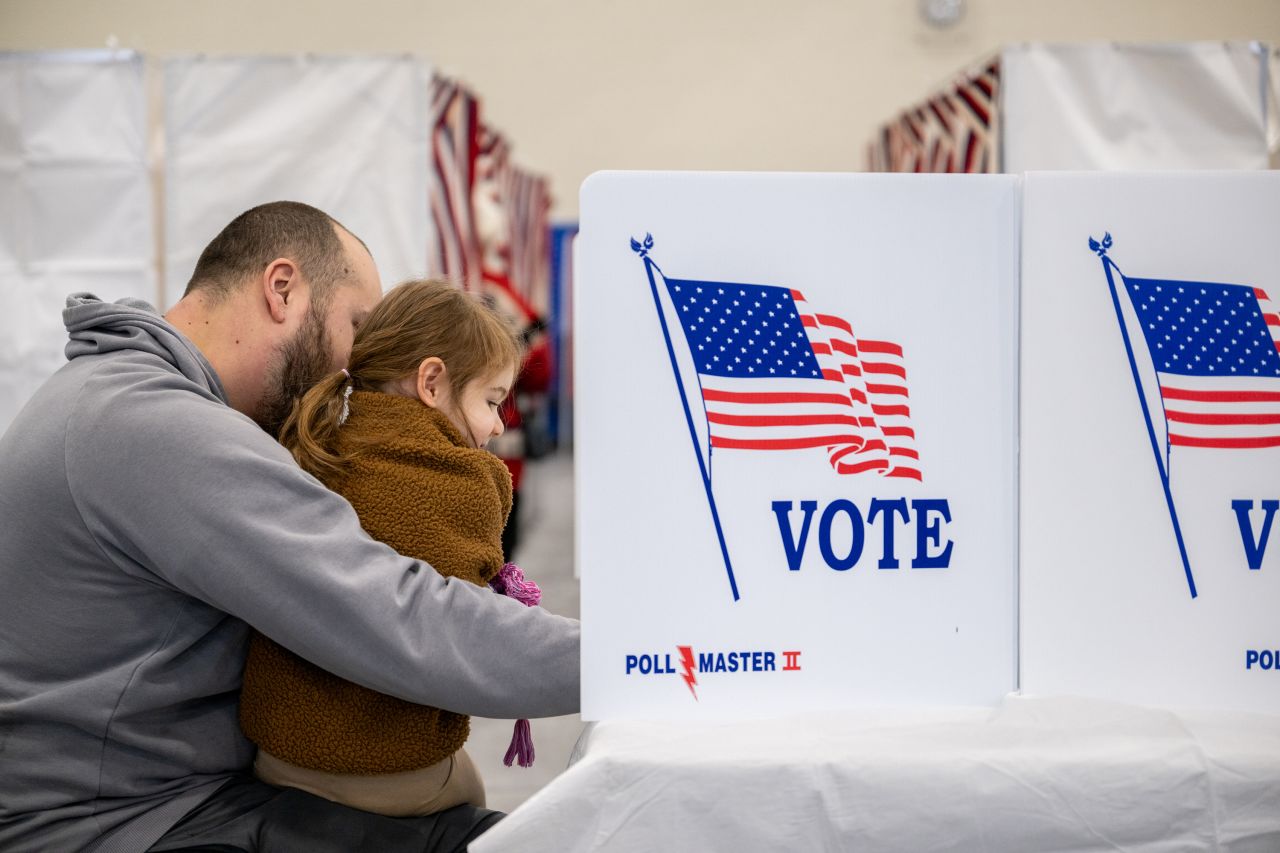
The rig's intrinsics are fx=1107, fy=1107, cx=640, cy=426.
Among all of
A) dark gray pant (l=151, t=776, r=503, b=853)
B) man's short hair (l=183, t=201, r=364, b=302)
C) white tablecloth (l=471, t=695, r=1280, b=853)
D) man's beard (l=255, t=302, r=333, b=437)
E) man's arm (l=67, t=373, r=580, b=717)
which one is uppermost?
man's short hair (l=183, t=201, r=364, b=302)

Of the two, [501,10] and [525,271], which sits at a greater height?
[501,10]

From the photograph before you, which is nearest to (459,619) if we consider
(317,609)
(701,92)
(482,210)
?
(317,609)

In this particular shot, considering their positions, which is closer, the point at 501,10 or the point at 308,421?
the point at 308,421

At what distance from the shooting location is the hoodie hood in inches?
48.7

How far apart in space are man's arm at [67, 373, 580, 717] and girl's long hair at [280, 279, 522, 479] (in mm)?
149

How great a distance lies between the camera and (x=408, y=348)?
1.28 meters

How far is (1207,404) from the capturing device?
1.07 meters

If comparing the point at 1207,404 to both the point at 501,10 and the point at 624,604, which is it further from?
the point at 501,10

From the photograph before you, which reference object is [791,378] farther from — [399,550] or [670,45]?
[670,45]

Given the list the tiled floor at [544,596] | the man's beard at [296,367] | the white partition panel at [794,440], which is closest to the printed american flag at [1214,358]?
the white partition panel at [794,440]

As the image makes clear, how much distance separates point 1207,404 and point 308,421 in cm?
94

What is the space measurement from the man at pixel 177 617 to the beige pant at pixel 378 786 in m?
0.01

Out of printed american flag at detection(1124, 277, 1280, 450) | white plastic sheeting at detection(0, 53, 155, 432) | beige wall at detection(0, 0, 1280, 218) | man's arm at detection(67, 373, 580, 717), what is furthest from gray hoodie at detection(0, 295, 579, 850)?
beige wall at detection(0, 0, 1280, 218)

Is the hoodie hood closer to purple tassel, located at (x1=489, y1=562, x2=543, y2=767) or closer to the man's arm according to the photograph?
the man's arm
